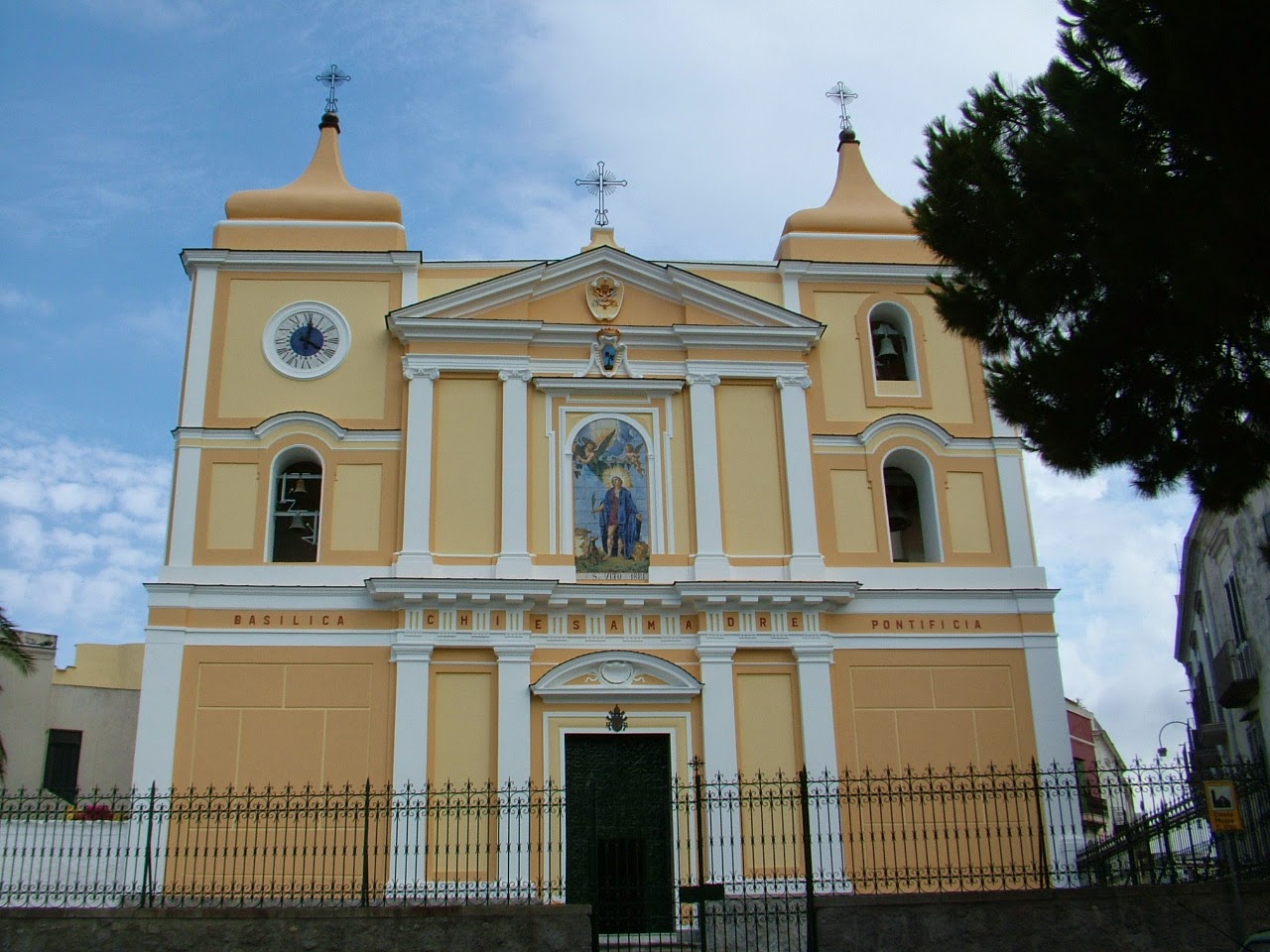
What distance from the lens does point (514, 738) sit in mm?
17812

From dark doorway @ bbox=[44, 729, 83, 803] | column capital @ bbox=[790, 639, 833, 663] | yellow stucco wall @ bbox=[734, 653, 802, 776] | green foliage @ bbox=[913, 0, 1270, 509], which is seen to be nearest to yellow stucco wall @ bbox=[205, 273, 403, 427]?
yellow stucco wall @ bbox=[734, 653, 802, 776]

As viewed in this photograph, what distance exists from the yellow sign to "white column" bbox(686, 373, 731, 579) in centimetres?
758

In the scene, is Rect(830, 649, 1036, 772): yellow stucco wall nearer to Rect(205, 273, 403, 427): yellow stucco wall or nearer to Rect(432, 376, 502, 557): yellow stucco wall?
Rect(432, 376, 502, 557): yellow stucco wall

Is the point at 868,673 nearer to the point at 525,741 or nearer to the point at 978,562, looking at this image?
the point at 978,562

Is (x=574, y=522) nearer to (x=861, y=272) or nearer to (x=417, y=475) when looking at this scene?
(x=417, y=475)

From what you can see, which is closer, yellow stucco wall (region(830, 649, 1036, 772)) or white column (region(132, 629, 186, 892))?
white column (region(132, 629, 186, 892))

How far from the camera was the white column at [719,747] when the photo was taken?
56.2 feet

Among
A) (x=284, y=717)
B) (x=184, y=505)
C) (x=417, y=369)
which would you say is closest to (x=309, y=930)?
(x=284, y=717)

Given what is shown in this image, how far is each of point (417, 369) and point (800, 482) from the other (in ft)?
19.5

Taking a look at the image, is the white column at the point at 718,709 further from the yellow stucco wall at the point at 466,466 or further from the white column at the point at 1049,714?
the white column at the point at 1049,714

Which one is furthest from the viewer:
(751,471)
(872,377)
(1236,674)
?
(1236,674)

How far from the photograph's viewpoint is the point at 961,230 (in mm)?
11102

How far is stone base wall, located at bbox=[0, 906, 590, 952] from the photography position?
12797mm

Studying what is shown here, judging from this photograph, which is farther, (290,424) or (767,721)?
(290,424)
